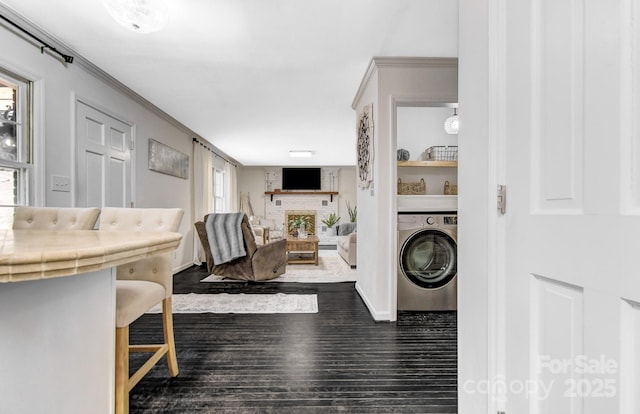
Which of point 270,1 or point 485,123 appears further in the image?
point 270,1

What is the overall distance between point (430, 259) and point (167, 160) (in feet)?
12.5

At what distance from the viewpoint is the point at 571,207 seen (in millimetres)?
697

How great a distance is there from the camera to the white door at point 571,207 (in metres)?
0.59

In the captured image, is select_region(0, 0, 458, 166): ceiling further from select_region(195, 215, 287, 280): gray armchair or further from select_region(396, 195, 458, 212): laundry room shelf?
select_region(195, 215, 287, 280): gray armchair

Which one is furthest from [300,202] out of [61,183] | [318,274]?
[61,183]

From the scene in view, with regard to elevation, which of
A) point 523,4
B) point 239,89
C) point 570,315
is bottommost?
point 570,315

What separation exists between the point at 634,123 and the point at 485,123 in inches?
16.1

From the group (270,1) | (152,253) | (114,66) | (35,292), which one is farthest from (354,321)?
(114,66)

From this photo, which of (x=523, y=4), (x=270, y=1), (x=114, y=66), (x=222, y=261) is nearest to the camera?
(x=523, y=4)

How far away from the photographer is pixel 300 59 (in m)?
2.71

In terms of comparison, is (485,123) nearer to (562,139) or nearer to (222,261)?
(562,139)

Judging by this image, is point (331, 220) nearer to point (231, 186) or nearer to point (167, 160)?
point (231, 186)

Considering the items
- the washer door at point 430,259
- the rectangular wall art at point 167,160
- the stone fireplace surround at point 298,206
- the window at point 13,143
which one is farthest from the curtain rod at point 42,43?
the stone fireplace surround at point 298,206

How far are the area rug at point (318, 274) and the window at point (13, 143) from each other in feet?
7.79
